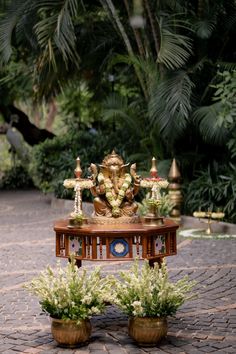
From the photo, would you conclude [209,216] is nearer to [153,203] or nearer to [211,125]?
[211,125]

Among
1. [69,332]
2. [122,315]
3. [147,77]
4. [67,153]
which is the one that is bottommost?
[122,315]

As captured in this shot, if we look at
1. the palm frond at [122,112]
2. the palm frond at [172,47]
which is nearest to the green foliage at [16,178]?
the palm frond at [122,112]

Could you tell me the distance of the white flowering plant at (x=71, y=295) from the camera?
15.0 feet

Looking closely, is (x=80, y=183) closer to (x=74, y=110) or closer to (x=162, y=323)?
(x=162, y=323)

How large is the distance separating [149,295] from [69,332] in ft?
2.10

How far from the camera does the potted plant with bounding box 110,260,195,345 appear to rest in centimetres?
458

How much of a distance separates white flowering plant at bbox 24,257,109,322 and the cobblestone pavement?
28 cm

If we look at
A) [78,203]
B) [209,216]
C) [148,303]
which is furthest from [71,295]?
[209,216]

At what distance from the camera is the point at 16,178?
69.3 ft

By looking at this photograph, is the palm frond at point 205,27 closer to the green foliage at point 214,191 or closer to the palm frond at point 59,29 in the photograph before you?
the palm frond at point 59,29

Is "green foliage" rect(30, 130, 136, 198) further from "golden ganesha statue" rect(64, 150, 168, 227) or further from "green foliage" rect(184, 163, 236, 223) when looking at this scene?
"golden ganesha statue" rect(64, 150, 168, 227)

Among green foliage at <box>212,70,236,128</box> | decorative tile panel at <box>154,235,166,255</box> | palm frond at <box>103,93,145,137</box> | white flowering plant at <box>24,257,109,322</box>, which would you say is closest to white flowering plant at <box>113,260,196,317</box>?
white flowering plant at <box>24,257,109,322</box>

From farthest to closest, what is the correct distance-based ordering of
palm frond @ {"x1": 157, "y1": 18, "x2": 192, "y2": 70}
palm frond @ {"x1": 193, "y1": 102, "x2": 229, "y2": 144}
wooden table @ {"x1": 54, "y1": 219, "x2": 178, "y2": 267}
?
palm frond @ {"x1": 157, "y1": 18, "x2": 192, "y2": 70}, palm frond @ {"x1": 193, "y1": 102, "x2": 229, "y2": 144}, wooden table @ {"x1": 54, "y1": 219, "x2": 178, "y2": 267}

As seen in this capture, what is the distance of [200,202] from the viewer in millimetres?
11141
